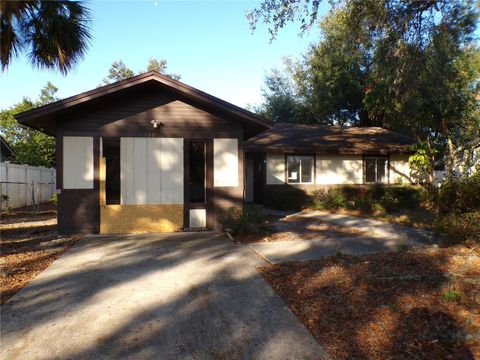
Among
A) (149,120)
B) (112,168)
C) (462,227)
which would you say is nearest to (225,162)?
(149,120)

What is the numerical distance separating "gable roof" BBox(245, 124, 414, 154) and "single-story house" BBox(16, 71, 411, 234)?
6455 mm

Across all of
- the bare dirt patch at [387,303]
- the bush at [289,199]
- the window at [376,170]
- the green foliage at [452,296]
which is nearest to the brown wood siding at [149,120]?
the bare dirt patch at [387,303]

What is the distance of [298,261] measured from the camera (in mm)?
6328

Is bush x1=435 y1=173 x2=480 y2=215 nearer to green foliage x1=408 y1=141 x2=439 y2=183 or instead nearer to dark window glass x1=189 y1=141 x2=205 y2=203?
dark window glass x1=189 y1=141 x2=205 y2=203

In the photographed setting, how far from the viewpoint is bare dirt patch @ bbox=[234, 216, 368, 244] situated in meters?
8.59

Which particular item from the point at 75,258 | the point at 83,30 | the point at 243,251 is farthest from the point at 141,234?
the point at 83,30

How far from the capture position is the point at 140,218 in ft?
31.1

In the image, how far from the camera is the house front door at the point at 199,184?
384 inches

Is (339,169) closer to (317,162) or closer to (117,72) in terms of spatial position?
(317,162)

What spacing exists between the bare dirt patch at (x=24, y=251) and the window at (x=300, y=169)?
34.7ft

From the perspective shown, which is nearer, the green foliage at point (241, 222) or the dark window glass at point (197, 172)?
the green foliage at point (241, 222)

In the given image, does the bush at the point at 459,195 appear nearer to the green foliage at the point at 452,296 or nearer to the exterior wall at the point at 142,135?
the green foliage at the point at 452,296

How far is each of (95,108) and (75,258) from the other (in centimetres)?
438

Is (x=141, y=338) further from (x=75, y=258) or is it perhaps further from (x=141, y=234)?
(x=141, y=234)
